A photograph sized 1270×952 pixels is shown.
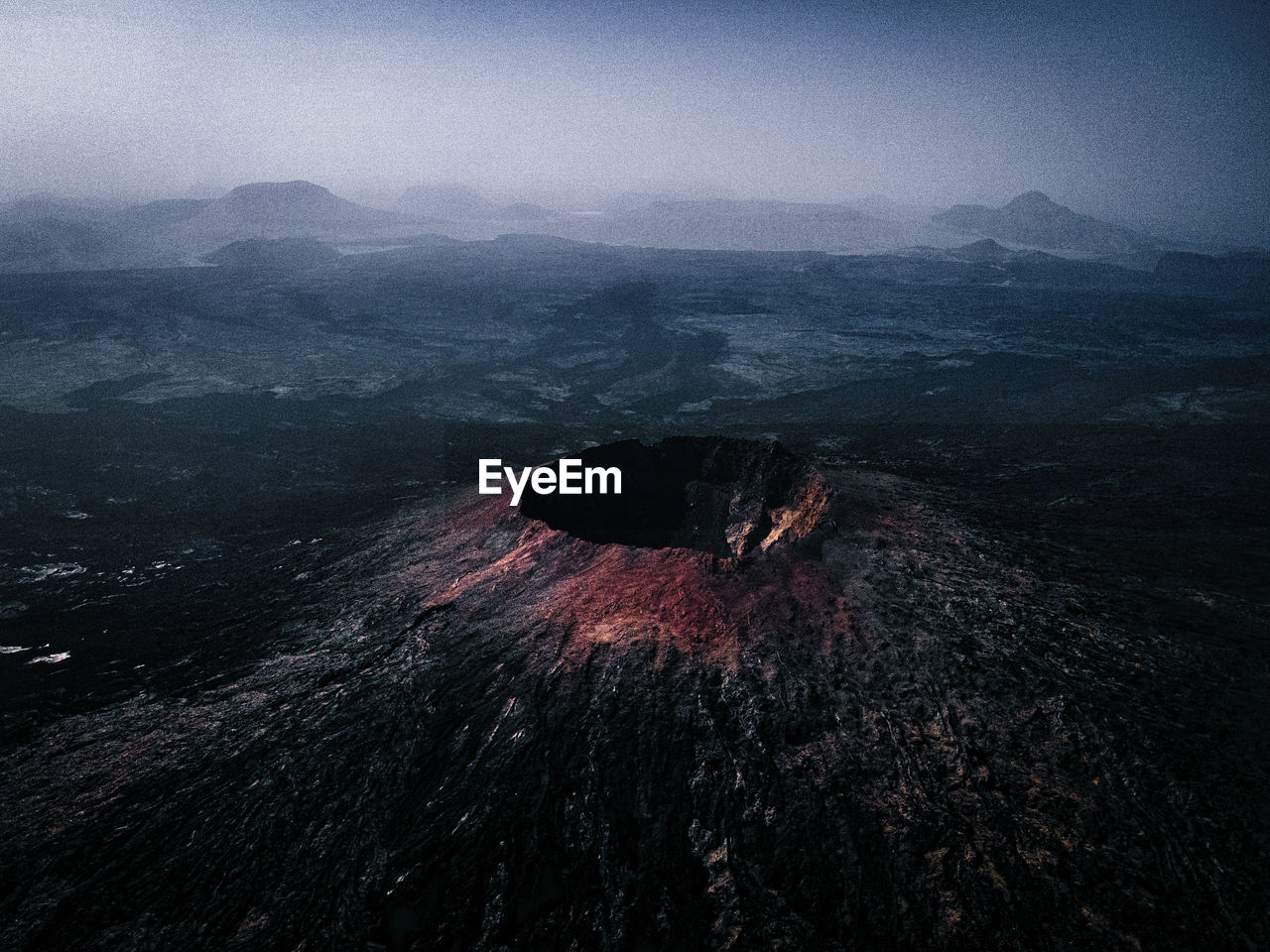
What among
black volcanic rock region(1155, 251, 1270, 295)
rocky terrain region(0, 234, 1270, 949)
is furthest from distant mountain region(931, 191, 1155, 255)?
rocky terrain region(0, 234, 1270, 949)

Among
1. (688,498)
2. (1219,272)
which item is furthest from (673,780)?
(1219,272)

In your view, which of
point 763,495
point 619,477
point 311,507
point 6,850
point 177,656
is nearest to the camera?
point 6,850

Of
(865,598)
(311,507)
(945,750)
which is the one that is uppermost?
(865,598)

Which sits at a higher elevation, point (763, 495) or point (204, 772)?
point (763, 495)

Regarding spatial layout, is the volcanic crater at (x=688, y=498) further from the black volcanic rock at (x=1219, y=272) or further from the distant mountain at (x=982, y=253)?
the distant mountain at (x=982, y=253)

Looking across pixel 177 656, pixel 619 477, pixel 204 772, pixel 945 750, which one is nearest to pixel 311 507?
pixel 177 656

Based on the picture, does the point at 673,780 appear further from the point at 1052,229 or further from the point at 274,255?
the point at 1052,229

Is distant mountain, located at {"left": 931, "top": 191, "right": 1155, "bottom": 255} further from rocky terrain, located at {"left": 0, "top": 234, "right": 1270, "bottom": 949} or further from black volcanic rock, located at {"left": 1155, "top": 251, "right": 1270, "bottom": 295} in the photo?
rocky terrain, located at {"left": 0, "top": 234, "right": 1270, "bottom": 949}

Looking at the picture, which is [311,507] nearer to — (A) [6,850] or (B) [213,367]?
(A) [6,850]
